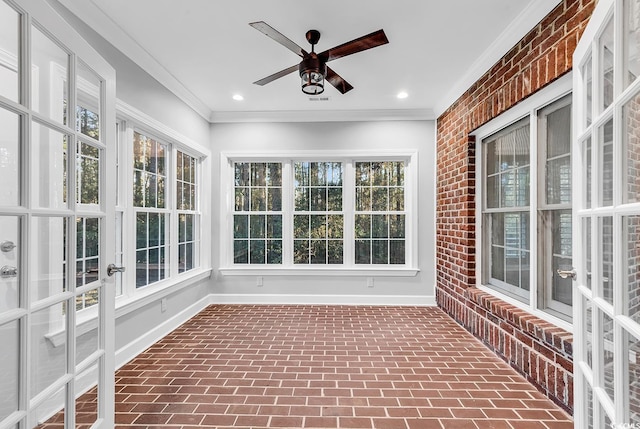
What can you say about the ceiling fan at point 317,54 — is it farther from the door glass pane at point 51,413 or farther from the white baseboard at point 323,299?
the white baseboard at point 323,299

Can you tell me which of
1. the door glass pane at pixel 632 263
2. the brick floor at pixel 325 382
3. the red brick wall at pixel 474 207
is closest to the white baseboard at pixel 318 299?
the red brick wall at pixel 474 207

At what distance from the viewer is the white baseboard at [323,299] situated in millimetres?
4375

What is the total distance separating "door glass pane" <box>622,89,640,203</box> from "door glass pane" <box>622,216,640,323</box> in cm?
8

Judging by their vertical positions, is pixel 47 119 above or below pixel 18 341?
above

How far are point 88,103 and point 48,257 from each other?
0.75 metres

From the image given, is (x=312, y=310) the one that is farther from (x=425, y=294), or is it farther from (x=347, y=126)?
(x=347, y=126)

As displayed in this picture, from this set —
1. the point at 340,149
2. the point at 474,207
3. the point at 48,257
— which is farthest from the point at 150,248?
the point at 474,207

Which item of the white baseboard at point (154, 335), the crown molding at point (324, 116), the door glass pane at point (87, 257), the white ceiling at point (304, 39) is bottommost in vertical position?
the white baseboard at point (154, 335)

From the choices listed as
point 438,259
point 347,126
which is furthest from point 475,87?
point 438,259

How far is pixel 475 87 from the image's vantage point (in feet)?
10.6

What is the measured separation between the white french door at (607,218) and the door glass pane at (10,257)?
1996mm

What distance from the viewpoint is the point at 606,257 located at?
1.23 metres

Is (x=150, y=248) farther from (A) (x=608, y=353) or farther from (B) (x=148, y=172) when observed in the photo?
(A) (x=608, y=353)

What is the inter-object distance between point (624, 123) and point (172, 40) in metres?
2.91
